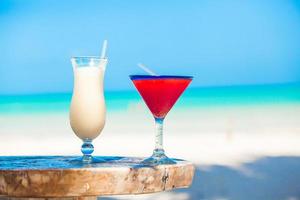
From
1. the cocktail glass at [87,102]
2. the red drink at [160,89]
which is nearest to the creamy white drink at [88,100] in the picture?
the cocktail glass at [87,102]

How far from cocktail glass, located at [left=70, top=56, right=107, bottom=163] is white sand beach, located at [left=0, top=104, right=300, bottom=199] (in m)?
4.26

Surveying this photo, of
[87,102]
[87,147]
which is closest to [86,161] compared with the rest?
[87,147]

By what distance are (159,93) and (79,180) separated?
368 mm

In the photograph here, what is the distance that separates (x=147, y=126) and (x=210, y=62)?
423 centimetres

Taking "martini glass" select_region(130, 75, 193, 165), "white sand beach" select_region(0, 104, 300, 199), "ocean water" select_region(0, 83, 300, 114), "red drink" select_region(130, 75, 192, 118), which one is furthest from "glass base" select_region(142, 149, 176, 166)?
"ocean water" select_region(0, 83, 300, 114)

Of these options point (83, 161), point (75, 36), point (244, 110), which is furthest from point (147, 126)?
point (83, 161)

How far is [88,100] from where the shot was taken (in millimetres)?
2000

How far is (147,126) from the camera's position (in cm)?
1376

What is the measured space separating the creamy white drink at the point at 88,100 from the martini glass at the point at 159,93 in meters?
0.11

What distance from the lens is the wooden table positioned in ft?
5.75

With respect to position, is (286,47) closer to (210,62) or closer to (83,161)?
(210,62)

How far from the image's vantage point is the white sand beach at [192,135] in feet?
30.1

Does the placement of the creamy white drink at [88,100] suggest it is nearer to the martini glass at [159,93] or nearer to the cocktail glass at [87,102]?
the cocktail glass at [87,102]

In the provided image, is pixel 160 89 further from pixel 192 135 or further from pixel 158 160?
pixel 192 135
